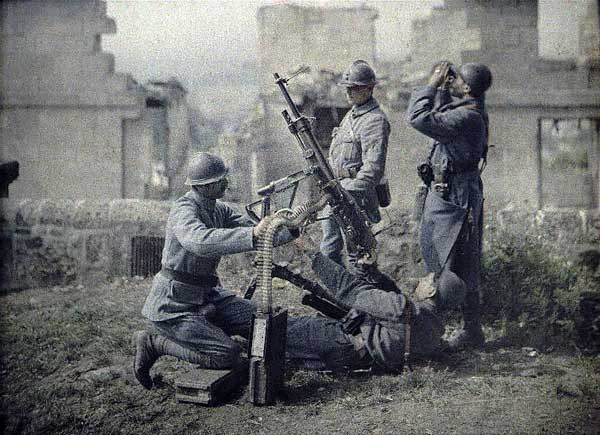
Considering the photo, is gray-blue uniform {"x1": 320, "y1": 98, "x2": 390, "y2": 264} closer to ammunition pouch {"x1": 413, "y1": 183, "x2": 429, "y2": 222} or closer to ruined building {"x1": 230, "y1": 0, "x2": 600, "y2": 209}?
ammunition pouch {"x1": 413, "y1": 183, "x2": 429, "y2": 222}

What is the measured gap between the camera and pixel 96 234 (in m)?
6.43

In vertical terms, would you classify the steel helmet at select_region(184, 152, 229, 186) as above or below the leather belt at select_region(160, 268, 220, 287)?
above

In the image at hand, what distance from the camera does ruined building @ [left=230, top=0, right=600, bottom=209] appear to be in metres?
9.02

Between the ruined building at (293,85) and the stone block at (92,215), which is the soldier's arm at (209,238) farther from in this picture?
the ruined building at (293,85)

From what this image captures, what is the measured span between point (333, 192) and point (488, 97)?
7931mm

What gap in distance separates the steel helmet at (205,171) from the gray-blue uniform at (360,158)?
1237 mm

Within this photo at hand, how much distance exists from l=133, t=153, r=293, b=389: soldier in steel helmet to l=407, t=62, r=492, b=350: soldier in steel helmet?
182cm

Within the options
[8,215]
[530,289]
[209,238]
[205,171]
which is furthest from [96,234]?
[530,289]

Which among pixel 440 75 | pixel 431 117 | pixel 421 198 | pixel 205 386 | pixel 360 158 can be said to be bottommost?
pixel 205 386

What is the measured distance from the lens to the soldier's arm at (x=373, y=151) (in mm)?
4938

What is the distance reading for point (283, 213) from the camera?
3891mm

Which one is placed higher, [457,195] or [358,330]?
[457,195]

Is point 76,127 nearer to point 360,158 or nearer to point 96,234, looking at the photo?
point 96,234

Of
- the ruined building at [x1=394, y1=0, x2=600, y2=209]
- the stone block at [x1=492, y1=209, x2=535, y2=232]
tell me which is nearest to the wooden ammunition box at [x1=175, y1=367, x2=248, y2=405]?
the stone block at [x1=492, y1=209, x2=535, y2=232]
